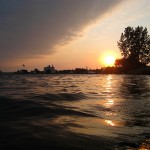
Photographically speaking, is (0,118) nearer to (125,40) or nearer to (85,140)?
(85,140)

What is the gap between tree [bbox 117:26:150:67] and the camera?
101438 millimetres

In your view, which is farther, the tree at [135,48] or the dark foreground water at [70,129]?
the tree at [135,48]

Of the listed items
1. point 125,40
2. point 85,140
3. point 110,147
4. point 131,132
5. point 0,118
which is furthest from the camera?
point 125,40

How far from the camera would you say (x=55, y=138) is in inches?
239

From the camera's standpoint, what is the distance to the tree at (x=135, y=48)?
333 feet

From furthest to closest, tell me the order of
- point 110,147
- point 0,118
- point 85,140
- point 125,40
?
point 125,40, point 0,118, point 85,140, point 110,147

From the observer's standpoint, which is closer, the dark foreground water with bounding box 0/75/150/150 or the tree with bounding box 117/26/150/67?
the dark foreground water with bounding box 0/75/150/150

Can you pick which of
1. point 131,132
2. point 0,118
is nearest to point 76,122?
point 131,132

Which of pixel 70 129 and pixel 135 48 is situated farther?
pixel 135 48

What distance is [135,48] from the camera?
10169 cm

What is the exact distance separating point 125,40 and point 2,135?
100 metres

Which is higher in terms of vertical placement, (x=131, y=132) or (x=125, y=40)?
(x=125, y=40)

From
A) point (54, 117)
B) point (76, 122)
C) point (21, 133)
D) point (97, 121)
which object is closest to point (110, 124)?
point (97, 121)

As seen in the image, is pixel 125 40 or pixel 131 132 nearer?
pixel 131 132
